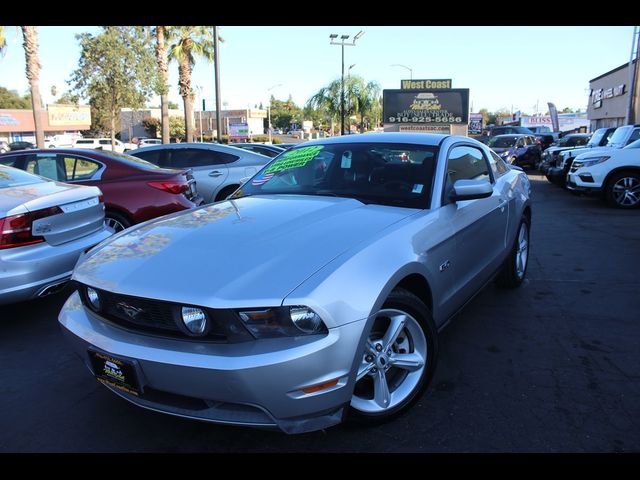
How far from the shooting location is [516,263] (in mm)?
5059

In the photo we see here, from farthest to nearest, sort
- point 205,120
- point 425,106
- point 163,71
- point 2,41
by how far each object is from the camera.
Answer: point 205,120 → point 425,106 → point 163,71 → point 2,41

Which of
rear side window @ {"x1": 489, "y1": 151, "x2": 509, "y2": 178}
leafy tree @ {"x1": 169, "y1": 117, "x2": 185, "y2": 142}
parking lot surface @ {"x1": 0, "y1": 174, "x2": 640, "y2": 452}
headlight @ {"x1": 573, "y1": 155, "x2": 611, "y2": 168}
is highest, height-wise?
leafy tree @ {"x1": 169, "y1": 117, "x2": 185, "y2": 142}

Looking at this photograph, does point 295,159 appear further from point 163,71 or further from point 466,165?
point 163,71

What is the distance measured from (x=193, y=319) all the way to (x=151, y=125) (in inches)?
2641

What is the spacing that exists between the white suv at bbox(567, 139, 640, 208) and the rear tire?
9510mm

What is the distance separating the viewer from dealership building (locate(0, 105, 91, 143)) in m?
53.7

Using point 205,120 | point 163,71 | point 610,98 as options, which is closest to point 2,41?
point 163,71

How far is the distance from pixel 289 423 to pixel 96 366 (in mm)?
1036

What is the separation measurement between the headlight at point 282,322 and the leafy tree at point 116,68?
19.8m

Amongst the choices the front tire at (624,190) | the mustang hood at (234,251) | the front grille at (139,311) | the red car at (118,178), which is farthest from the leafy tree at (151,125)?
the front grille at (139,311)

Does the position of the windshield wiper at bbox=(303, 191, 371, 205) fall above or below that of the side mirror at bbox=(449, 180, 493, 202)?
below

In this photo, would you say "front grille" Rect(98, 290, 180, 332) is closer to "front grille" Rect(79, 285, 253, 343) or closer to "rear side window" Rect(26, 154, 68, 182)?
"front grille" Rect(79, 285, 253, 343)

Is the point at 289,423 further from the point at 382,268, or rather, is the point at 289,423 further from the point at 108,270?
the point at 108,270

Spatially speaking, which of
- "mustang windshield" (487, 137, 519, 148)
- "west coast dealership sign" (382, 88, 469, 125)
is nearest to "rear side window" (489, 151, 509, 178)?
"mustang windshield" (487, 137, 519, 148)
